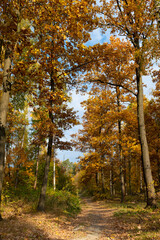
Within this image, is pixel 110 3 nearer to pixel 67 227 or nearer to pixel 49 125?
pixel 49 125

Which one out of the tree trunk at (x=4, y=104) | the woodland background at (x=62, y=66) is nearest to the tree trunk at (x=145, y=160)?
the woodland background at (x=62, y=66)

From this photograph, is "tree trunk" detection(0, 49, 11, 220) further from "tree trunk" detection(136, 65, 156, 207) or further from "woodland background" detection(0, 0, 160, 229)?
"tree trunk" detection(136, 65, 156, 207)

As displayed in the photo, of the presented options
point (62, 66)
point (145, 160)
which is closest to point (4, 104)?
point (62, 66)

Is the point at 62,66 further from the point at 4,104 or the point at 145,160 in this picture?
the point at 145,160

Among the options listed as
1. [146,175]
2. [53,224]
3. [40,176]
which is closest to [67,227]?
[53,224]

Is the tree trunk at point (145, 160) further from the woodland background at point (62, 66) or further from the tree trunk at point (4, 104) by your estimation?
the tree trunk at point (4, 104)

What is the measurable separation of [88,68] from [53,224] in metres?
8.14

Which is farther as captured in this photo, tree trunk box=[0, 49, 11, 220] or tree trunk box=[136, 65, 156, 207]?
tree trunk box=[136, 65, 156, 207]

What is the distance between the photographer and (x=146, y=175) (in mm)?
8125

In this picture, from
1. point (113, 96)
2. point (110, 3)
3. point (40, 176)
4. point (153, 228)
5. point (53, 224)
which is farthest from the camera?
point (40, 176)

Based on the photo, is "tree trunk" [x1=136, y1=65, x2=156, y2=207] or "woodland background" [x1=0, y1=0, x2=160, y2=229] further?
"tree trunk" [x1=136, y1=65, x2=156, y2=207]

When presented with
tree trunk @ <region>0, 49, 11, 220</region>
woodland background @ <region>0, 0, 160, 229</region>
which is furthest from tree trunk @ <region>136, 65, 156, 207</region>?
tree trunk @ <region>0, 49, 11, 220</region>

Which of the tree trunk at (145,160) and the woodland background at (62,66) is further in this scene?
the tree trunk at (145,160)

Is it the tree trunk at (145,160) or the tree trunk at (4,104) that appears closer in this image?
the tree trunk at (4,104)
